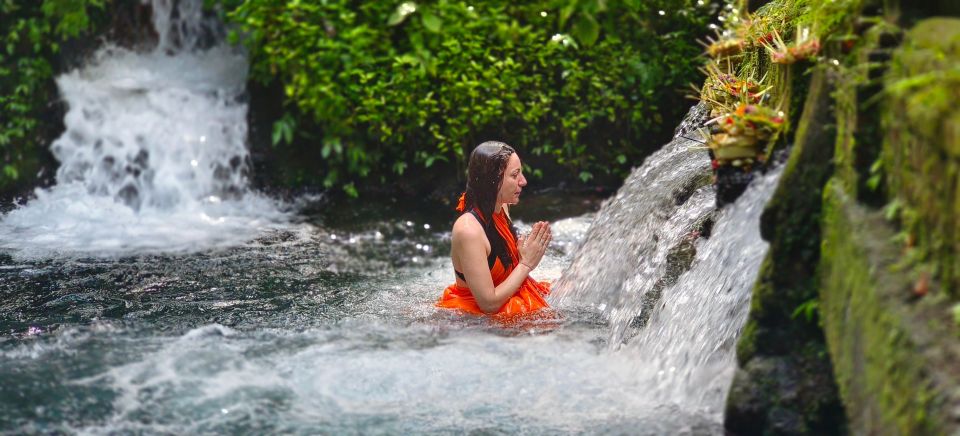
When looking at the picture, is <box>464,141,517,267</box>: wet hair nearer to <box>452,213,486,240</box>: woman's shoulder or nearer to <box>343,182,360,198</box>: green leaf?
<box>452,213,486,240</box>: woman's shoulder

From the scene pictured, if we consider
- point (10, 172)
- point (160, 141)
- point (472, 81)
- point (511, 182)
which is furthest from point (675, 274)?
point (10, 172)

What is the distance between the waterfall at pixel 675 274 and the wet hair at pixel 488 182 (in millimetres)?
865

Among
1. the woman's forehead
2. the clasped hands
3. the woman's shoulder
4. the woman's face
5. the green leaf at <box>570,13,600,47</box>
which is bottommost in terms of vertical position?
the clasped hands

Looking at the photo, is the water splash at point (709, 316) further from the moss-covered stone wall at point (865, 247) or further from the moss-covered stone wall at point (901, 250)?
the moss-covered stone wall at point (901, 250)

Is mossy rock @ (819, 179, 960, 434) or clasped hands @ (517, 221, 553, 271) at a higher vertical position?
mossy rock @ (819, 179, 960, 434)

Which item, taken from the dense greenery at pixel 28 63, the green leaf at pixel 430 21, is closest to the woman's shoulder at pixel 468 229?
the green leaf at pixel 430 21

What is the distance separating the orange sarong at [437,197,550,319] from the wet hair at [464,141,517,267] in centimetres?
5

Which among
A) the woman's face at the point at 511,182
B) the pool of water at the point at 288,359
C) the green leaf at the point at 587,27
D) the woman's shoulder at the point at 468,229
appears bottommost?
the pool of water at the point at 288,359

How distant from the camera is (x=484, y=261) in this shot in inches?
237

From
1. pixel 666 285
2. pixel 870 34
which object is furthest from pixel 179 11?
pixel 870 34

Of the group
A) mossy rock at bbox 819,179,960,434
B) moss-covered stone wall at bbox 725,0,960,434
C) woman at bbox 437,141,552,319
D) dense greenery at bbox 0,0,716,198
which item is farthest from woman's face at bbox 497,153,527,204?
dense greenery at bbox 0,0,716,198

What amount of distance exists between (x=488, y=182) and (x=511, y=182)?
0.13 metres

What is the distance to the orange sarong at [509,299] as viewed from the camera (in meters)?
6.24

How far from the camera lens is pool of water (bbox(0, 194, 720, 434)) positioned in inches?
193
